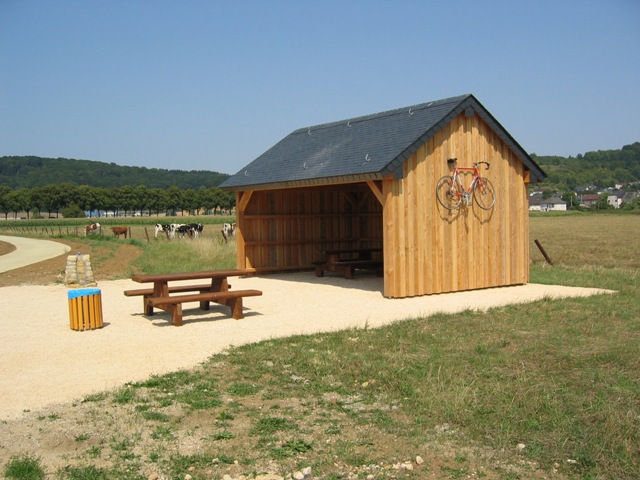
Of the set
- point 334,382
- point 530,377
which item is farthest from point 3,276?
point 530,377

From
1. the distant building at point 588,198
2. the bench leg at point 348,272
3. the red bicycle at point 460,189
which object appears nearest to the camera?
the red bicycle at point 460,189

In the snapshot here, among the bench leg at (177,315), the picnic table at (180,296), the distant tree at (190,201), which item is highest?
the distant tree at (190,201)

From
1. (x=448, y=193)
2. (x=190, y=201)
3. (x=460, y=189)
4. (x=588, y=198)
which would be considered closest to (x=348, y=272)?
(x=448, y=193)

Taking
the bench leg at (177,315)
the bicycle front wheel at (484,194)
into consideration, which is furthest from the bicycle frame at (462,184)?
the bench leg at (177,315)

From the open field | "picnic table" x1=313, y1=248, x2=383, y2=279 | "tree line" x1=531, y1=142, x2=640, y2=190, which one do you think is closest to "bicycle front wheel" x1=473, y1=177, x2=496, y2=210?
"picnic table" x1=313, y1=248, x2=383, y2=279

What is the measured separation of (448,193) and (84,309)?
719 cm

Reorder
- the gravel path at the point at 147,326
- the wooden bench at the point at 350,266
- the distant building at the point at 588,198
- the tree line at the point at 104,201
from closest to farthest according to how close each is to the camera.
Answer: the gravel path at the point at 147,326
the wooden bench at the point at 350,266
the tree line at the point at 104,201
the distant building at the point at 588,198

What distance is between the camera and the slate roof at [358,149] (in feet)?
41.1

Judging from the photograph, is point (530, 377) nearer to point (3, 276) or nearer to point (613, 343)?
point (613, 343)

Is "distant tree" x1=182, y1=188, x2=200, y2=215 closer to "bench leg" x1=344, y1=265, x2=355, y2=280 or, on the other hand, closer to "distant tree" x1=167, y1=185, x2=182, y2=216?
"distant tree" x1=167, y1=185, x2=182, y2=216

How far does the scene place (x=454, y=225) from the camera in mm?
13352

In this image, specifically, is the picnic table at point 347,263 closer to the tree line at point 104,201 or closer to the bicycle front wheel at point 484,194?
the bicycle front wheel at point 484,194

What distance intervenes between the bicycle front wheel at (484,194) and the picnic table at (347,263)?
3.00 metres

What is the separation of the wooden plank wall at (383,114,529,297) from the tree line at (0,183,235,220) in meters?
95.9
